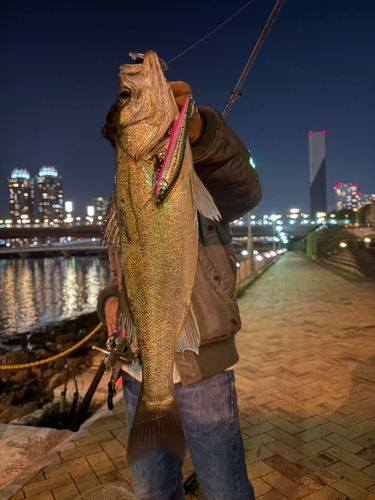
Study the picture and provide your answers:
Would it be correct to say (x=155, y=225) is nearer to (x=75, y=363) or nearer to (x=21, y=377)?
(x=75, y=363)

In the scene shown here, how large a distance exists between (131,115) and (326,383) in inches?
206

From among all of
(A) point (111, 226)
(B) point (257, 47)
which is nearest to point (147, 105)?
(A) point (111, 226)

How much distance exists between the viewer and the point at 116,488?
8.72 ft

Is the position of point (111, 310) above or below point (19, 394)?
above

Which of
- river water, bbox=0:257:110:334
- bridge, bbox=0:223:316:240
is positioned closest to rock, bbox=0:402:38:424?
river water, bbox=0:257:110:334

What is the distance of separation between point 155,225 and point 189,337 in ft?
1.87

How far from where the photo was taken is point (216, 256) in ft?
6.46

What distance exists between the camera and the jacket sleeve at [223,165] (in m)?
1.73

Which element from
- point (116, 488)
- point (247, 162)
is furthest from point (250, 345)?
point (247, 162)

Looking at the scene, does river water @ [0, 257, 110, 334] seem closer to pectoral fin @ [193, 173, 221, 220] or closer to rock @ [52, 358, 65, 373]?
rock @ [52, 358, 65, 373]

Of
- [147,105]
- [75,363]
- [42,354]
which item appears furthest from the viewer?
[42,354]

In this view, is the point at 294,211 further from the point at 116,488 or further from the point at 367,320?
the point at 116,488

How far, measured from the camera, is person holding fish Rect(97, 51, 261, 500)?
1.47 metres

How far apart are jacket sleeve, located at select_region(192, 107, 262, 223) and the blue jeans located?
0.97 m
